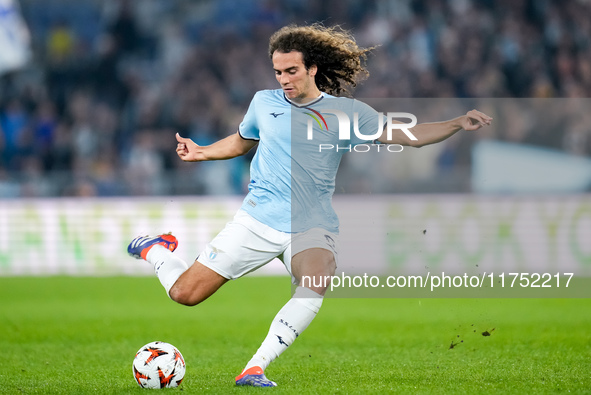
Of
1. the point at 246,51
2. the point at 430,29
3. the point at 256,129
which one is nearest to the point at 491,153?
the point at 430,29

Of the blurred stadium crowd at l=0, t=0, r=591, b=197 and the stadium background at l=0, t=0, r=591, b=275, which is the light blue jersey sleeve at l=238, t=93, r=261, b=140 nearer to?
the stadium background at l=0, t=0, r=591, b=275

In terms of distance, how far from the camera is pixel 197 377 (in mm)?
6477

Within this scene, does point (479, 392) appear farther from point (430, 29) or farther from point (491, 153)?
point (430, 29)

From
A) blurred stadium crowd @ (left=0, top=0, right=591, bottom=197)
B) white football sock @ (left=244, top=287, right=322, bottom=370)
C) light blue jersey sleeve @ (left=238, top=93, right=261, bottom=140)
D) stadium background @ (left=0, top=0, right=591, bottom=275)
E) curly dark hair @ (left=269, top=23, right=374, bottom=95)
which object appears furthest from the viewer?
blurred stadium crowd @ (left=0, top=0, right=591, bottom=197)

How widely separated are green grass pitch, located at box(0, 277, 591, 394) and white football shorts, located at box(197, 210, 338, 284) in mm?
816

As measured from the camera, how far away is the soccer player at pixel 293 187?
595 centimetres

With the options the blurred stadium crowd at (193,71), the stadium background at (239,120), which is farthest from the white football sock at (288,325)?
the blurred stadium crowd at (193,71)

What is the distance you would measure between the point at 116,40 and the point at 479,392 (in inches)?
606

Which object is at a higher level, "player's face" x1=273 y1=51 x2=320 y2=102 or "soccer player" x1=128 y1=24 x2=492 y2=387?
"player's face" x1=273 y1=51 x2=320 y2=102

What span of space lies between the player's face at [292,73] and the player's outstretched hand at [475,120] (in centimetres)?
113

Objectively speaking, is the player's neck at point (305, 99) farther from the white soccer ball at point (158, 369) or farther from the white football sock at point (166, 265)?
the white soccer ball at point (158, 369)

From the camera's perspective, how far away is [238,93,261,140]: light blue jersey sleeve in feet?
20.9

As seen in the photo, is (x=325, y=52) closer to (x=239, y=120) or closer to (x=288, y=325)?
(x=288, y=325)

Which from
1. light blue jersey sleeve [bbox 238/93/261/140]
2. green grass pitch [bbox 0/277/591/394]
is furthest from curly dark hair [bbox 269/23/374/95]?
green grass pitch [bbox 0/277/591/394]
